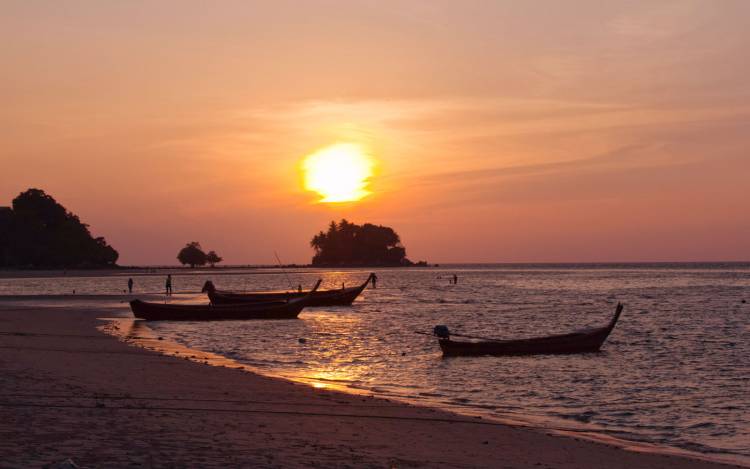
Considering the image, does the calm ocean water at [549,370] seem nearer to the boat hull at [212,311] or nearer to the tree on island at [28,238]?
the boat hull at [212,311]

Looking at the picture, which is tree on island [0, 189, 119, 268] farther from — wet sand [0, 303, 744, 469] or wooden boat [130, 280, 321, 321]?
wet sand [0, 303, 744, 469]

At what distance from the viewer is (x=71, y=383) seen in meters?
16.5

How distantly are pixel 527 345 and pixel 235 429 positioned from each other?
61.7 ft

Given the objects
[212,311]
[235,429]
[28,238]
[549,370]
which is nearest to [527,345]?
[549,370]

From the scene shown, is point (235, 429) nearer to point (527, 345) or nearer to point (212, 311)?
point (527, 345)

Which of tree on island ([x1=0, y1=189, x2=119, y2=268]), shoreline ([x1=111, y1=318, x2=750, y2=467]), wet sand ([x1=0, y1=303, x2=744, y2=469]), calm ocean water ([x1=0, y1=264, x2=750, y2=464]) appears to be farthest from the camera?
tree on island ([x1=0, y1=189, x2=119, y2=268])

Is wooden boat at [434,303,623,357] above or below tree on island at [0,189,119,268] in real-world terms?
below

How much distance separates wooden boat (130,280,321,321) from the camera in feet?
148

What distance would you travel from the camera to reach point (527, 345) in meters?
29.3

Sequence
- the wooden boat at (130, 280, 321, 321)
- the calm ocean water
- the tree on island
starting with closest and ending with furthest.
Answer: the calm ocean water < the wooden boat at (130, 280, 321, 321) < the tree on island

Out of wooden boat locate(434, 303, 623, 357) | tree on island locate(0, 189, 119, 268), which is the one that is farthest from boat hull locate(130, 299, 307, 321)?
tree on island locate(0, 189, 119, 268)

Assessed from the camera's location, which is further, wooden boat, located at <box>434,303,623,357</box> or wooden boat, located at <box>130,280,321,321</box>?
wooden boat, located at <box>130,280,321,321</box>

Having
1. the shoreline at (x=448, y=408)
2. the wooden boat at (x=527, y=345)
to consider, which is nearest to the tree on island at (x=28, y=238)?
the shoreline at (x=448, y=408)

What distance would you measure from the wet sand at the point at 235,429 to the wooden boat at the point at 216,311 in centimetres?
2544
